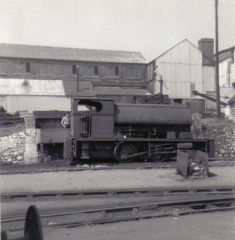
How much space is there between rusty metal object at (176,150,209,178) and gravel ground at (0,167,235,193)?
0.24 meters

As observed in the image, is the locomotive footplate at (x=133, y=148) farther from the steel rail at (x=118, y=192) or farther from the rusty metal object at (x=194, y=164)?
the steel rail at (x=118, y=192)

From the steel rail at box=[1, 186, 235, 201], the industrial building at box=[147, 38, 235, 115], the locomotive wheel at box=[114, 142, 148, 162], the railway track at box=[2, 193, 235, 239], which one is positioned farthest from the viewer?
the industrial building at box=[147, 38, 235, 115]

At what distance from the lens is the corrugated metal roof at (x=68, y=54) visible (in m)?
41.3

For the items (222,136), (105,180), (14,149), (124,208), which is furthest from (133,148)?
(222,136)

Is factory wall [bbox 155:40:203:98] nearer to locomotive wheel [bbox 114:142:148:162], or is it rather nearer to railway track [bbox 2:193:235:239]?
locomotive wheel [bbox 114:142:148:162]

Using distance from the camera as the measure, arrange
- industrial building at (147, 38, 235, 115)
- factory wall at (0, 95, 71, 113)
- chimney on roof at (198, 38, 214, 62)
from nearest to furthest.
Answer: factory wall at (0, 95, 71, 113)
industrial building at (147, 38, 235, 115)
chimney on roof at (198, 38, 214, 62)

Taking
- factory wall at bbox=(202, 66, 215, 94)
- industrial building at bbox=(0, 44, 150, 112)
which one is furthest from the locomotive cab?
factory wall at bbox=(202, 66, 215, 94)

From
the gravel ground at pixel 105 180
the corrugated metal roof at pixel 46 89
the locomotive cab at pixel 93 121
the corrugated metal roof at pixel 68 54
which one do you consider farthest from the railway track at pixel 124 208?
the corrugated metal roof at pixel 68 54

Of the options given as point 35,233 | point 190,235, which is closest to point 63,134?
point 190,235

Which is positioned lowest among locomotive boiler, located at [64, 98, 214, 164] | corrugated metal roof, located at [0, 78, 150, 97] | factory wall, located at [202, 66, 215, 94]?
locomotive boiler, located at [64, 98, 214, 164]

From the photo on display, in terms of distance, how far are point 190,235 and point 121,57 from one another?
41466 millimetres

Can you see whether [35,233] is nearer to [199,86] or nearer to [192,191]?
[192,191]

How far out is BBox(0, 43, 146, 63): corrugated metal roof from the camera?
136 ft

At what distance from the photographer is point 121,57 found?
147 feet
